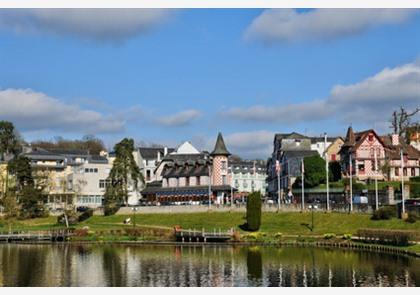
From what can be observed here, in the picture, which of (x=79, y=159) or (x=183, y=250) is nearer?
(x=183, y=250)

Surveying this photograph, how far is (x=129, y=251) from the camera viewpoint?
7394cm

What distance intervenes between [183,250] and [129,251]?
599 centimetres

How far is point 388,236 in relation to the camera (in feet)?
231

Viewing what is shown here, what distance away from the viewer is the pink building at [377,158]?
11344 cm

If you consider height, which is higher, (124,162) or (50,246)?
(124,162)

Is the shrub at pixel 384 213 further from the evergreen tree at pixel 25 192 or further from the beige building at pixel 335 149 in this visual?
the evergreen tree at pixel 25 192

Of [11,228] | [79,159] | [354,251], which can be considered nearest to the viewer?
[354,251]

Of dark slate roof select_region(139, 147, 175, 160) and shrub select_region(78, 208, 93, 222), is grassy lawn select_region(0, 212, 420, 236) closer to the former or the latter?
shrub select_region(78, 208, 93, 222)

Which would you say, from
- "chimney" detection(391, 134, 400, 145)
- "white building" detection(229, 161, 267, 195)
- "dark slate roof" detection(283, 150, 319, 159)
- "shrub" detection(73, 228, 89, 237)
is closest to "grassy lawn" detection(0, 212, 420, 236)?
"shrub" detection(73, 228, 89, 237)

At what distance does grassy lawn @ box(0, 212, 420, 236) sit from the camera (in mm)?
82750

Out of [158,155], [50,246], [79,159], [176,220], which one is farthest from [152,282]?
[158,155]

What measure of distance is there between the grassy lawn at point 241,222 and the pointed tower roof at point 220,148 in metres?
20.8

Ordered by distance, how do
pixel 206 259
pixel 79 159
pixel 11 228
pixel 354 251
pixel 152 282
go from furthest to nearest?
pixel 79 159 < pixel 11 228 < pixel 354 251 < pixel 206 259 < pixel 152 282

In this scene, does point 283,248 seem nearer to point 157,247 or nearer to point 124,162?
point 157,247
